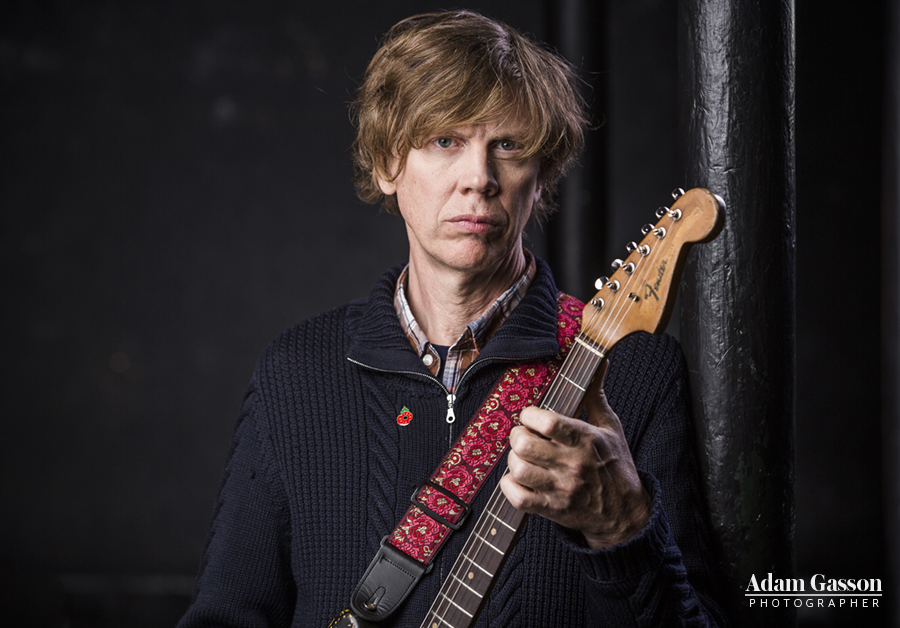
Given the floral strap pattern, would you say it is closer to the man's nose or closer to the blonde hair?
the man's nose

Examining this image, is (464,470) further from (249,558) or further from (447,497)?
(249,558)

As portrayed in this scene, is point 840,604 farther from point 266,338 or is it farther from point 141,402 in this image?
point 141,402

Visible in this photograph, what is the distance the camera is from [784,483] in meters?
1.57

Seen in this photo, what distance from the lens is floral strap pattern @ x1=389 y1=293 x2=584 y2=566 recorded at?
154 cm

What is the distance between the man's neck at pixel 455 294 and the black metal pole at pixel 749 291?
0.43 meters

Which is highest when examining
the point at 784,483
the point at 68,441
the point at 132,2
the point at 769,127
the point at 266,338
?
the point at 132,2

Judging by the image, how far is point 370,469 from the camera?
1679 mm

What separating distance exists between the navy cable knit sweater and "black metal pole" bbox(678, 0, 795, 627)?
0.08 meters

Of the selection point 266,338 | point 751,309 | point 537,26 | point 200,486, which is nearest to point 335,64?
point 537,26

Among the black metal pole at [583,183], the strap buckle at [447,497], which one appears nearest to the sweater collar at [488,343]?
the strap buckle at [447,497]

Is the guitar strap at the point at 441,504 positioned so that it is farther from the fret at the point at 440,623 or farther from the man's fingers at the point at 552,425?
the man's fingers at the point at 552,425

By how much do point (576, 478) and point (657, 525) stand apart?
0.65ft

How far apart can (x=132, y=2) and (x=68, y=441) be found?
2.04m

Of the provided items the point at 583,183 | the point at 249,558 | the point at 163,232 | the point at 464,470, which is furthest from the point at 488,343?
the point at 163,232
